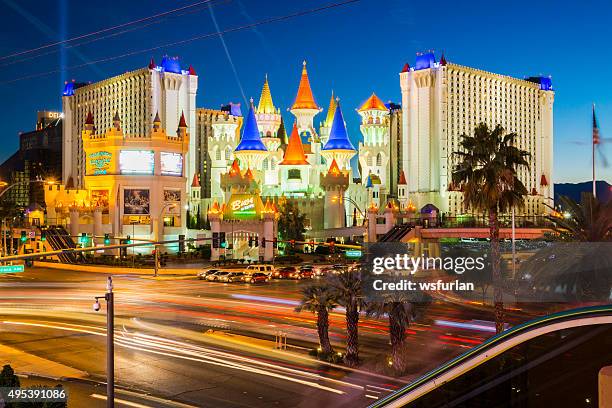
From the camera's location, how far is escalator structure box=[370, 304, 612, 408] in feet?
18.7

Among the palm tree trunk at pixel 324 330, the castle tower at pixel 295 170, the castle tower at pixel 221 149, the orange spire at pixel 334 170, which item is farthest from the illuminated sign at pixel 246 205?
the palm tree trunk at pixel 324 330

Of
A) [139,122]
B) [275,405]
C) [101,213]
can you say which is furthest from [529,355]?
[139,122]

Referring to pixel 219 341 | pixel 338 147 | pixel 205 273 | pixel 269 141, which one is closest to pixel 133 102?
pixel 269 141

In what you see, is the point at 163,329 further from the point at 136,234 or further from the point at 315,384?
the point at 136,234

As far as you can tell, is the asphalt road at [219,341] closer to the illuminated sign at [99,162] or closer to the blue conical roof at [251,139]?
the illuminated sign at [99,162]

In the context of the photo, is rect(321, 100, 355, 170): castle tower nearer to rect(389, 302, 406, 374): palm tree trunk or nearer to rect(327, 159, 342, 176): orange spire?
rect(327, 159, 342, 176): orange spire

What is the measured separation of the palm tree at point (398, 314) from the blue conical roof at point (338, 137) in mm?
74660

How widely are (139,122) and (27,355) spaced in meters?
103

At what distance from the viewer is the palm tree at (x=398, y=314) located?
23.2 meters

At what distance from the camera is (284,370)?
79.8 feet

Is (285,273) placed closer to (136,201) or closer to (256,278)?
(256,278)

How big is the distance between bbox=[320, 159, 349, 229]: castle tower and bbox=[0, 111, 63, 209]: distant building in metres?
77.7

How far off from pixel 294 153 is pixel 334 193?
10464mm

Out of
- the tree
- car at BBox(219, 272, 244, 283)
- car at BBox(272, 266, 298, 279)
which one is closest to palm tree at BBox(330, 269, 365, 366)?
car at BBox(219, 272, 244, 283)
